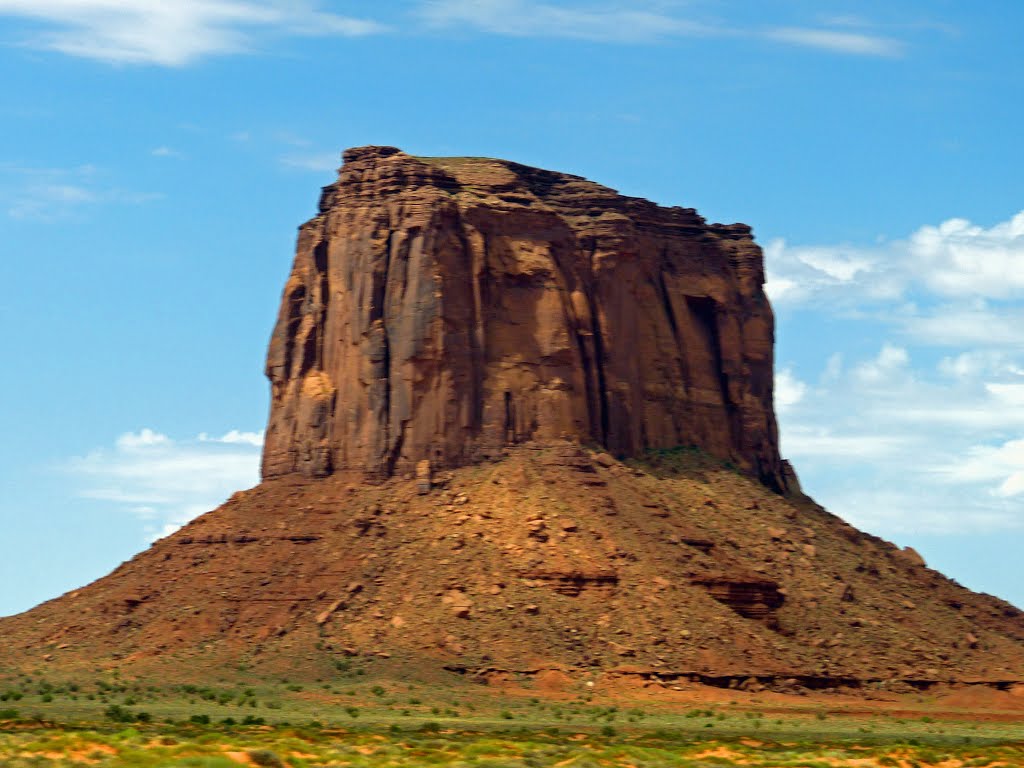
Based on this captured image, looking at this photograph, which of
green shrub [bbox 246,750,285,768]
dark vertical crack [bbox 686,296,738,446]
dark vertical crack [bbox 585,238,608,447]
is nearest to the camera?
green shrub [bbox 246,750,285,768]

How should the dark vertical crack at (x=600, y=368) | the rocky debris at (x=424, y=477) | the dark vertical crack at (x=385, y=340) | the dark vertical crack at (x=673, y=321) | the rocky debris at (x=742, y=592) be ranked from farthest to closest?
the dark vertical crack at (x=673, y=321), the dark vertical crack at (x=600, y=368), the dark vertical crack at (x=385, y=340), the rocky debris at (x=424, y=477), the rocky debris at (x=742, y=592)

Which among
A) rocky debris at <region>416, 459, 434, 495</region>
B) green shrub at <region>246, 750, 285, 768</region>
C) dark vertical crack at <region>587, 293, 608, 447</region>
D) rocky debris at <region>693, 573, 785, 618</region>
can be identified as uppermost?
dark vertical crack at <region>587, 293, 608, 447</region>

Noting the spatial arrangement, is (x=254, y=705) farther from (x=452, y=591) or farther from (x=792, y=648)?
(x=792, y=648)

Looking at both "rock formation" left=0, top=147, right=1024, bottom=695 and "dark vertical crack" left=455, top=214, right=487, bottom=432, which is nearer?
"rock formation" left=0, top=147, right=1024, bottom=695

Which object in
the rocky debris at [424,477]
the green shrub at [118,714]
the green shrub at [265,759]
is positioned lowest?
the green shrub at [265,759]

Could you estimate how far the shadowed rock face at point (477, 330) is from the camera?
371 ft

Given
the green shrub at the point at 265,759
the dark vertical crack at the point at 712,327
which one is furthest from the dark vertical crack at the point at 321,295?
the green shrub at the point at 265,759

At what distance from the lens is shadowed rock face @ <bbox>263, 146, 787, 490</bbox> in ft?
371

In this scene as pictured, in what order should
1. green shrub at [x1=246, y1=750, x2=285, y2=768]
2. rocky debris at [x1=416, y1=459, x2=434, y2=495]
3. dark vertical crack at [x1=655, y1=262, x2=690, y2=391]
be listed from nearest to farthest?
green shrub at [x1=246, y1=750, x2=285, y2=768] → rocky debris at [x1=416, y1=459, x2=434, y2=495] → dark vertical crack at [x1=655, y1=262, x2=690, y2=391]

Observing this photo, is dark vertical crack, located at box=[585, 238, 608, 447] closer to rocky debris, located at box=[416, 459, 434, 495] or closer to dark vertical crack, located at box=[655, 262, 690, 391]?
dark vertical crack, located at box=[655, 262, 690, 391]

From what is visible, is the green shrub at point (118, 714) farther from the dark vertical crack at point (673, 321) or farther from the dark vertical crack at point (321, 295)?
the dark vertical crack at point (673, 321)

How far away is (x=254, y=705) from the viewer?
91750mm

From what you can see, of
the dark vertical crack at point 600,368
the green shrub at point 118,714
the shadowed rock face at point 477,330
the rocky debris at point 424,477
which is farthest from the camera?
the dark vertical crack at point 600,368

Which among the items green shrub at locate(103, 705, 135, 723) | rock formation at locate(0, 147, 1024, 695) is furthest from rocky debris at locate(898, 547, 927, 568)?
green shrub at locate(103, 705, 135, 723)
